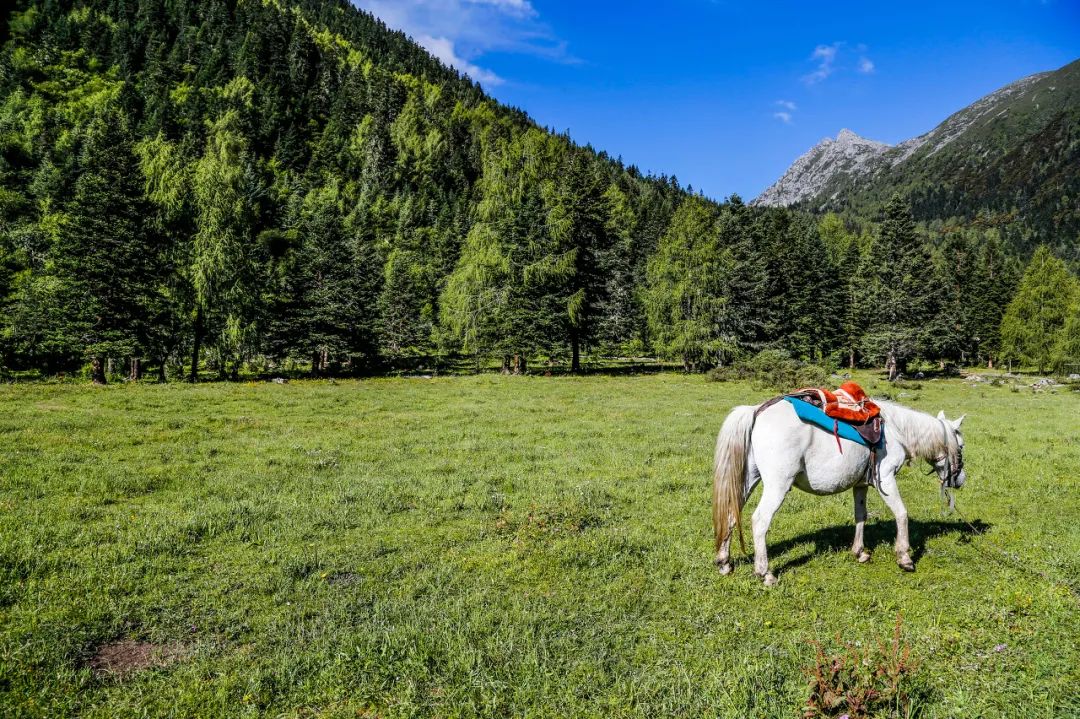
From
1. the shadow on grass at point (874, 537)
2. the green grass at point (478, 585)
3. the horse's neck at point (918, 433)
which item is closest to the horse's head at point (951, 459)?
the horse's neck at point (918, 433)

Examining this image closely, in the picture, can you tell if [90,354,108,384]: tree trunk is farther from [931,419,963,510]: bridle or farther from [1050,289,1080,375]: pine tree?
[1050,289,1080,375]: pine tree

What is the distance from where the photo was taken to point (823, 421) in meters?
8.58

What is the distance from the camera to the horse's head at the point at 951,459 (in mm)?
9695

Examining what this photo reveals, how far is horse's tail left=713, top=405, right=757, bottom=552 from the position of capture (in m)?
8.47

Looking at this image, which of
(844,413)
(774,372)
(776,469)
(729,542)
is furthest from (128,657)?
(774,372)

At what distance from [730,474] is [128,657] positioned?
8335 millimetres

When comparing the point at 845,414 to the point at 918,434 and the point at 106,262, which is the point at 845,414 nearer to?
the point at 918,434

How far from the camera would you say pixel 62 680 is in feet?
17.6

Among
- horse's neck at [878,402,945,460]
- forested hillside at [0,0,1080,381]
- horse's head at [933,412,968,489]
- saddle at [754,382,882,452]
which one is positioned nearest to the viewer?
saddle at [754,382,882,452]

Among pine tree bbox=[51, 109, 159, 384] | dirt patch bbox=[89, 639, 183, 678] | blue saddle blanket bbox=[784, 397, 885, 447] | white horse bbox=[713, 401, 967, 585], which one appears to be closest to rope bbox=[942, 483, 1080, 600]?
white horse bbox=[713, 401, 967, 585]

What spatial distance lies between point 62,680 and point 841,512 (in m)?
13.1

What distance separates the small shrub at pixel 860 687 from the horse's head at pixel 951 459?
579 cm

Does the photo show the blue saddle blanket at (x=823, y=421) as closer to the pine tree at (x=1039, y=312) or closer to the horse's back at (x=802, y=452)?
the horse's back at (x=802, y=452)

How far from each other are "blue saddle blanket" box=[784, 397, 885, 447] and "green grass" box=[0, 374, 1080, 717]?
2.22 metres
